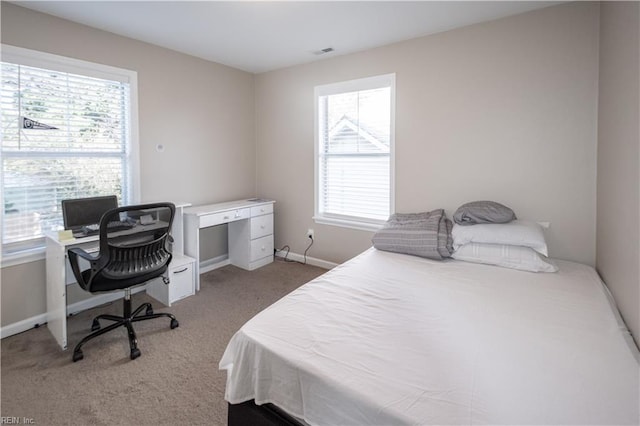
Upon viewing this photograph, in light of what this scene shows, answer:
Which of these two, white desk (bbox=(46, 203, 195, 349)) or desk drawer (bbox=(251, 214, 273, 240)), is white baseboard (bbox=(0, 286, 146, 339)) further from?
desk drawer (bbox=(251, 214, 273, 240))

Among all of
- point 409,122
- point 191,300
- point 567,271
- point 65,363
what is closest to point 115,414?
point 65,363

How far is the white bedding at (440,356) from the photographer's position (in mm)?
994

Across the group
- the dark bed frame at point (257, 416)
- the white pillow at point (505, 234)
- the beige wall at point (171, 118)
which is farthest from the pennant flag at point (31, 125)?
the white pillow at point (505, 234)

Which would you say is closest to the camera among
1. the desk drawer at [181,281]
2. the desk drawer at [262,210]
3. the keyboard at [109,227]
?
the keyboard at [109,227]

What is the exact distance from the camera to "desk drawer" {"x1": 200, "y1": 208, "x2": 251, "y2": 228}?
3.34m

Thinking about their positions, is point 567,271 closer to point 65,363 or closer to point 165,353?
point 165,353

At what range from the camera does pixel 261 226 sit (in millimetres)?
4016

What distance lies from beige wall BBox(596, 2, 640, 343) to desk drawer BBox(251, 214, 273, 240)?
3.21 meters

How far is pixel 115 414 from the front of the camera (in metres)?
1.70

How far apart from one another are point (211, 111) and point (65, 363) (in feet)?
9.32

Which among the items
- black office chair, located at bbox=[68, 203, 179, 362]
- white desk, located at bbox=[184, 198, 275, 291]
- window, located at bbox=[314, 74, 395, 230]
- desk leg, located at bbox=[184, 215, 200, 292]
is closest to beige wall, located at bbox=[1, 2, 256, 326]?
white desk, located at bbox=[184, 198, 275, 291]

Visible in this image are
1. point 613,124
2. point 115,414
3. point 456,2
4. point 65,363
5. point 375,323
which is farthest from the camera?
point 456,2

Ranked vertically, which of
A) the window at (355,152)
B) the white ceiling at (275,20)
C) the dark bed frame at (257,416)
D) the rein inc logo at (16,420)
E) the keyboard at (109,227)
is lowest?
the rein inc logo at (16,420)

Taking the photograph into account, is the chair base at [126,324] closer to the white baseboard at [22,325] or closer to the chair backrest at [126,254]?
the chair backrest at [126,254]
